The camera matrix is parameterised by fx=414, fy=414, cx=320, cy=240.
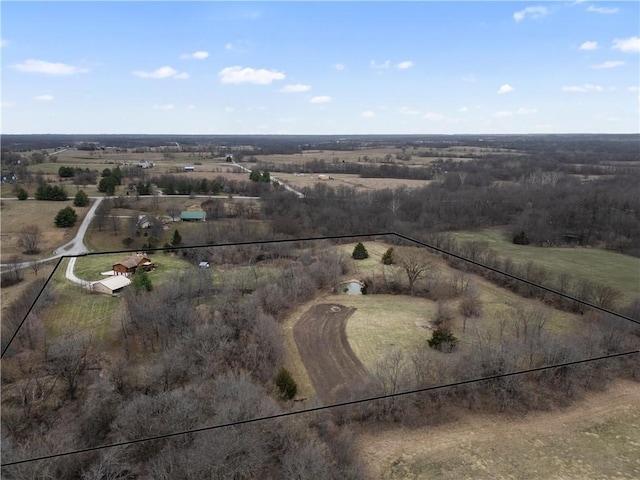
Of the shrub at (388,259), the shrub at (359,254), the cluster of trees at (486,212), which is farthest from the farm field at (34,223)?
the shrub at (388,259)

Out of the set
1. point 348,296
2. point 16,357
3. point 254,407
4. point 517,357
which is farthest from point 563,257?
point 16,357

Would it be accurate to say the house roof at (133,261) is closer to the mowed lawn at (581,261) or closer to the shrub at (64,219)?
the shrub at (64,219)

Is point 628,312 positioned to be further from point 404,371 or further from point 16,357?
point 16,357

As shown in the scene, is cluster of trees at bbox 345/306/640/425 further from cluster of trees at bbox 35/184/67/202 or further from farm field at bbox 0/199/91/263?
cluster of trees at bbox 35/184/67/202

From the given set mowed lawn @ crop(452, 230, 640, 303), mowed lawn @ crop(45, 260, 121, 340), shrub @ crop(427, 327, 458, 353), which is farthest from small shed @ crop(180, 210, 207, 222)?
shrub @ crop(427, 327, 458, 353)

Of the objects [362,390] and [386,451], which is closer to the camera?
[386,451]

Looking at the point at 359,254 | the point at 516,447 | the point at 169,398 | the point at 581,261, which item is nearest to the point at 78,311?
the point at 169,398
